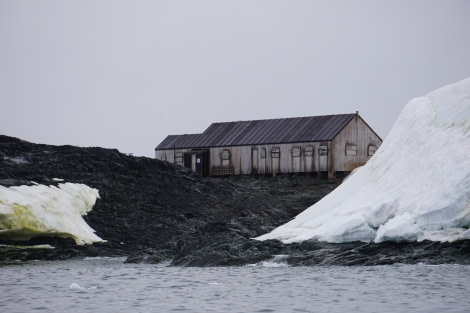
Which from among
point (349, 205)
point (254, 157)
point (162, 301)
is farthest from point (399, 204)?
point (254, 157)

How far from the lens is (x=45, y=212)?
3170cm

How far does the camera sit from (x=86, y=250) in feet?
106

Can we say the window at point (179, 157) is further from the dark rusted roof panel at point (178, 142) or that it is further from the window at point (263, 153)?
the window at point (263, 153)

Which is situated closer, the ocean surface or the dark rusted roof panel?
the ocean surface

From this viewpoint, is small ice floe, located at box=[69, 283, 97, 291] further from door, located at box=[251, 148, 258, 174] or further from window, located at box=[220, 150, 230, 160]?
window, located at box=[220, 150, 230, 160]

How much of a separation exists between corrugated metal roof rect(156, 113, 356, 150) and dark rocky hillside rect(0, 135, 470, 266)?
2.51 m

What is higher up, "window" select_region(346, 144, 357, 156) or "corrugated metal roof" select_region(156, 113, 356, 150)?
"corrugated metal roof" select_region(156, 113, 356, 150)

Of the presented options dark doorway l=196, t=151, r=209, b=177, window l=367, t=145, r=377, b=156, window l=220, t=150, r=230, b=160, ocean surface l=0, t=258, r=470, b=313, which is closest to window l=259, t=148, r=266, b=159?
window l=220, t=150, r=230, b=160

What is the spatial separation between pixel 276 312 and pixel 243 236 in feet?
44.6

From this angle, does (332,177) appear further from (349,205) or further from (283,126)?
(349,205)

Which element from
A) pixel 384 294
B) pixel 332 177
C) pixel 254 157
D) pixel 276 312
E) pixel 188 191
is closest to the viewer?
pixel 276 312

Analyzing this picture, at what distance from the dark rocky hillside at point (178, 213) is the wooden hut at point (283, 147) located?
3.41 ft

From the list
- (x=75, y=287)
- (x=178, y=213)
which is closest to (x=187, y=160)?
(x=178, y=213)

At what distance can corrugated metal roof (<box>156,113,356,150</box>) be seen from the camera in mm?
51312
